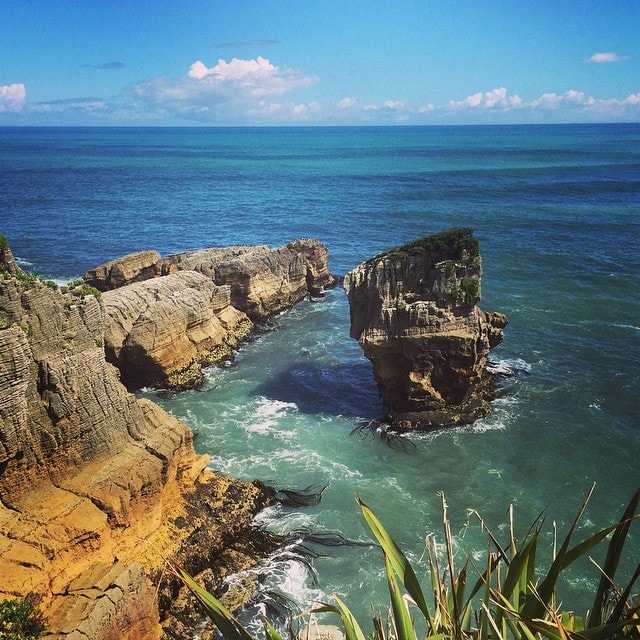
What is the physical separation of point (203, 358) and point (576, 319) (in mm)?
28181

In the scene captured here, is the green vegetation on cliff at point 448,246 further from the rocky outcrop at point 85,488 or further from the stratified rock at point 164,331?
the rocky outcrop at point 85,488

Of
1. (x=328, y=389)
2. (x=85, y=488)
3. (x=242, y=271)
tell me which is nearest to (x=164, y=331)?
(x=328, y=389)

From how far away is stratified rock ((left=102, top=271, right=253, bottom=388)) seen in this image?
3359 centimetres

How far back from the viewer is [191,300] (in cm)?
3725

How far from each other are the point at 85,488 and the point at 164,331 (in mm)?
17139

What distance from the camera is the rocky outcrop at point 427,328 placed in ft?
100

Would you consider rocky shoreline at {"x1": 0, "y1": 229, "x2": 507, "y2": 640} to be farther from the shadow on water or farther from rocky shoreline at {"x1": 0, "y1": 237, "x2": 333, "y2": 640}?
the shadow on water

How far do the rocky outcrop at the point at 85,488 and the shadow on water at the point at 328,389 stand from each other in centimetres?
1263

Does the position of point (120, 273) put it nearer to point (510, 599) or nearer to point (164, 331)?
point (164, 331)

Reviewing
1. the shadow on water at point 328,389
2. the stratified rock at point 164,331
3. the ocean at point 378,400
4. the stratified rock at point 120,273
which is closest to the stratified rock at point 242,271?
the stratified rock at point 120,273

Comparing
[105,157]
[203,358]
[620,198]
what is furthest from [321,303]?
[105,157]

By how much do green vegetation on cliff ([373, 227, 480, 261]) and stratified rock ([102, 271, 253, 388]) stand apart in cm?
1261

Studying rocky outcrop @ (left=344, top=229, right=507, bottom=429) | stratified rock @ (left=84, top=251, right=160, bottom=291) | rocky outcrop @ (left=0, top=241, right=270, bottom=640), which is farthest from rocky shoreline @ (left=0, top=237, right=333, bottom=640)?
stratified rock @ (left=84, top=251, right=160, bottom=291)

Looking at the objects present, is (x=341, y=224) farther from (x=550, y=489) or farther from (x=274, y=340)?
(x=550, y=489)
